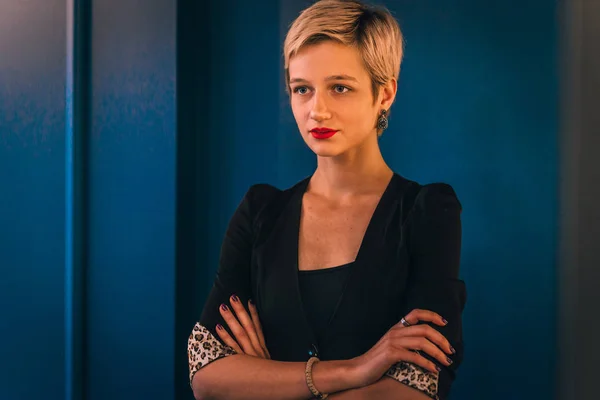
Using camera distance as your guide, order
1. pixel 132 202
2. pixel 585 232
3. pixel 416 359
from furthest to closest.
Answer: pixel 132 202
pixel 416 359
pixel 585 232

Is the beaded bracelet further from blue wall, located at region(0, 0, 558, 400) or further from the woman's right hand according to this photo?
blue wall, located at region(0, 0, 558, 400)

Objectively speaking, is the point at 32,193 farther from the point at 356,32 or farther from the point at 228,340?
the point at 356,32

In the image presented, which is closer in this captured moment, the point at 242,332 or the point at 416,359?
the point at 416,359

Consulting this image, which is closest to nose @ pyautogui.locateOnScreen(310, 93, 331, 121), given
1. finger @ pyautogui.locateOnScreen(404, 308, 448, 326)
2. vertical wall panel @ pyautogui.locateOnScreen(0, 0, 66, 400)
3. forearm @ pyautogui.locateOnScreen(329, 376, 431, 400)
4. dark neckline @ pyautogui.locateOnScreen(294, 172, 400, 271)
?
dark neckline @ pyautogui.locateOnScreen(294, 172, 400, 271)

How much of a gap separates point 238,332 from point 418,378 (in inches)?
16.5

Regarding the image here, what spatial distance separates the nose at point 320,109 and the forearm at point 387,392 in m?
0.55

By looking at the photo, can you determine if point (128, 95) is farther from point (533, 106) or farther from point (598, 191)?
point (598, 191)

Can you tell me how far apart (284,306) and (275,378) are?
17 cm

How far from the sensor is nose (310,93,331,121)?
4.73 ft

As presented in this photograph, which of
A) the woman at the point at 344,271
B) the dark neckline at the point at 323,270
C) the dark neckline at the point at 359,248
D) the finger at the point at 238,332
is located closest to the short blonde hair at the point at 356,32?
the woman at the point at 344,271

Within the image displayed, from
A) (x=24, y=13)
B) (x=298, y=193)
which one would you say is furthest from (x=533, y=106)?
(x=24, y=13)

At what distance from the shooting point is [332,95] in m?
1.46

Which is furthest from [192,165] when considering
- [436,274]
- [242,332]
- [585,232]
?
[585,232]

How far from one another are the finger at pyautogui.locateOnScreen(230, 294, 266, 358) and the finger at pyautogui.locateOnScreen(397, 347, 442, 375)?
346 mm
